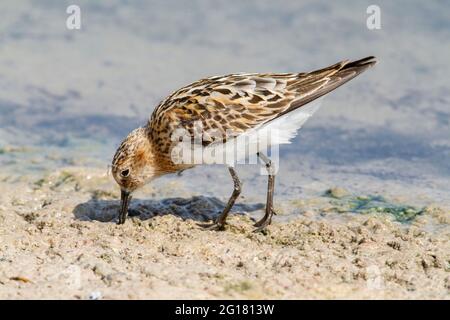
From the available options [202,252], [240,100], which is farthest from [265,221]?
[240,100]

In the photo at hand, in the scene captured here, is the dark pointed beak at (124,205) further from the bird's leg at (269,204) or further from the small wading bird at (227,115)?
the bird's leg at (269,204)

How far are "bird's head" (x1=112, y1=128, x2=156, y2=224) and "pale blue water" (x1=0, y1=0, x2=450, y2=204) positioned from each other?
4.48ft

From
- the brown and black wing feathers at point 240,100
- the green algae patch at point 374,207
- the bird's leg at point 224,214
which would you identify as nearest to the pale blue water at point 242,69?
the green algae patch at point 374,207

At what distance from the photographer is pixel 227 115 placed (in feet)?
32.6

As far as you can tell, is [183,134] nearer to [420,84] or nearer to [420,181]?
[420,181]

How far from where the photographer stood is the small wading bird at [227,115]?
390 inches

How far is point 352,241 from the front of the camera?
9.33 metres

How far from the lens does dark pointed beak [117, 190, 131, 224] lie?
9.97m

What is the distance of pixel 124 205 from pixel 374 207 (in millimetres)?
3008

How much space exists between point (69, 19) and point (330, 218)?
885 cm

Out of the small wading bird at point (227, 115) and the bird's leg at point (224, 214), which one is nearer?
the bird's leg at point (224, 214)

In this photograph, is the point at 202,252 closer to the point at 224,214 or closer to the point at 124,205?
the point at 224,214

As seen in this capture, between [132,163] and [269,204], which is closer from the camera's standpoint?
[269,204]

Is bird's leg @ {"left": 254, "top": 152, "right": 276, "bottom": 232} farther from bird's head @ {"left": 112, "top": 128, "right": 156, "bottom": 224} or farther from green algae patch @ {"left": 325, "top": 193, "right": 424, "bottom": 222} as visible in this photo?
bird's head @ {"left": 112, "top": 128, "right": 156, "bottom": 224}
